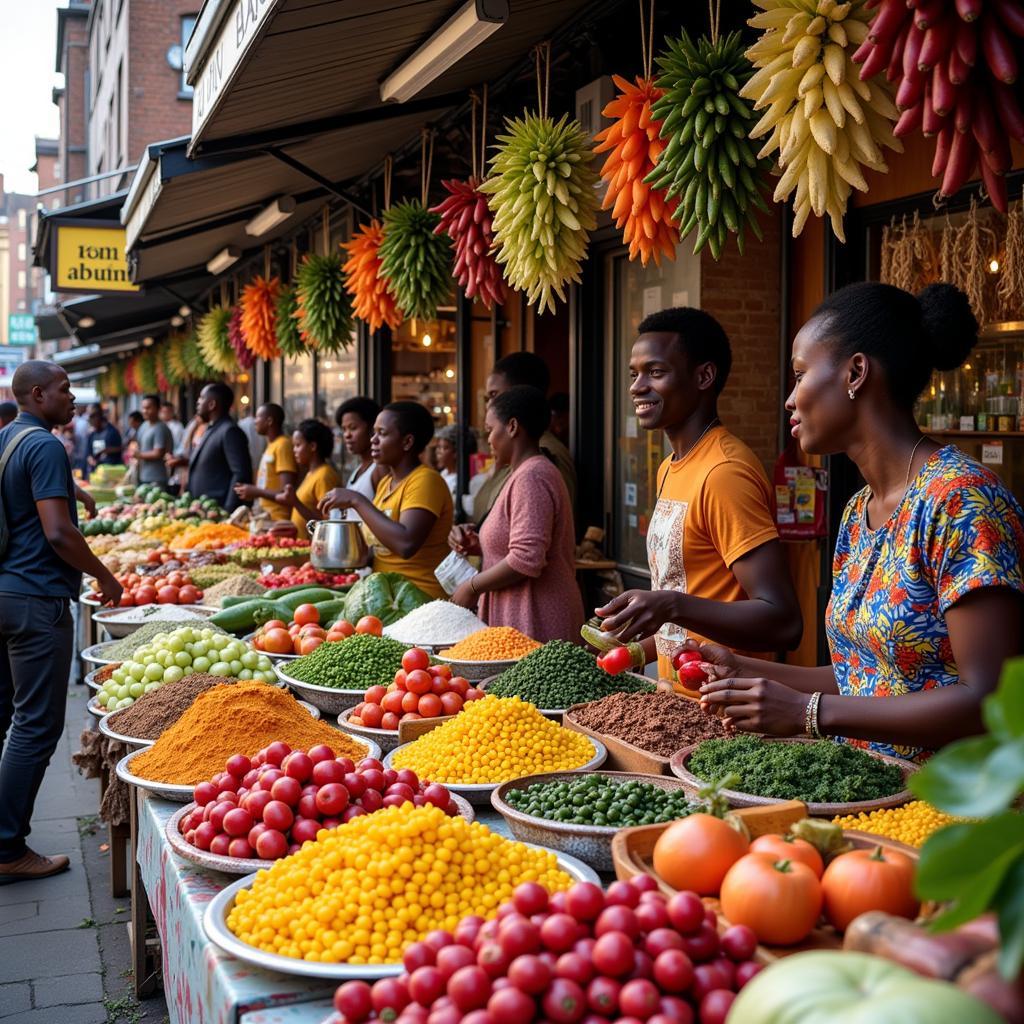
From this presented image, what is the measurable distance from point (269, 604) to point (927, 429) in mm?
3239

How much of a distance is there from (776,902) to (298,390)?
1264 centimetres

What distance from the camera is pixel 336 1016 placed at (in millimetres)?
1660

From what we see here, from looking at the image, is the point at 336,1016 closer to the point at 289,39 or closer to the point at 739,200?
the point at 739,200

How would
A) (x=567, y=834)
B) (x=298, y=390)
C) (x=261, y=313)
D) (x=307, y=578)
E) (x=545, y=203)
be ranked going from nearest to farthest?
1. (x=567, y=834)
2. (x=545, y=203)
3. (x=307, y=578)
4. (x=261, y=313)
5. (x=298, y=390)

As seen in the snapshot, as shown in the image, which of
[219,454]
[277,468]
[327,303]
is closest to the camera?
[327,303]

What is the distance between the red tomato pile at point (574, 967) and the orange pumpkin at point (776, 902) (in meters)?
0.07

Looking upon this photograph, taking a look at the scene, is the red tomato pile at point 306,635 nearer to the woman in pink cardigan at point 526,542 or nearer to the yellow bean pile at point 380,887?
the woman in pink cardigan at point 526,542

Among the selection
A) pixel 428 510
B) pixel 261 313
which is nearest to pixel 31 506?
pixel 428 510

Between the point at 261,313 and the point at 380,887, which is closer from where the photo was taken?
the point at 380,887

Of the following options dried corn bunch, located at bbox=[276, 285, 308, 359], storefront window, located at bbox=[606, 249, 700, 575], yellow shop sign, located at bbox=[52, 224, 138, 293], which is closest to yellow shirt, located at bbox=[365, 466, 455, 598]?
storefront window, located at bbox=[606, 249, 700, 575]

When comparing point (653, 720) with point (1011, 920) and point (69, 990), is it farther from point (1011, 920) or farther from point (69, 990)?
point (69, 990)

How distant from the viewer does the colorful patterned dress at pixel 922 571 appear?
2.25 m

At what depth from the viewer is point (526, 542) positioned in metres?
4.60

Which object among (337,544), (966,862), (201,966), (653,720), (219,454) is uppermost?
(219,454)
